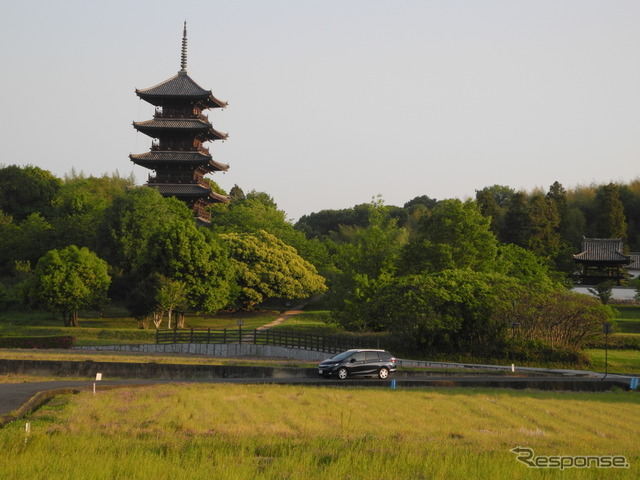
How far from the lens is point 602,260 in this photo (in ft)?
232

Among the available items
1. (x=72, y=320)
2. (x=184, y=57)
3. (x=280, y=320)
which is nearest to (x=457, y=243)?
(x=280, y=320)

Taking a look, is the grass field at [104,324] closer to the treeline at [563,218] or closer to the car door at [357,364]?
the treeline at [563,218]

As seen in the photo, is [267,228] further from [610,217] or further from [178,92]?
[610,217]

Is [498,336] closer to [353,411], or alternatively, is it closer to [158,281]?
[353,411]

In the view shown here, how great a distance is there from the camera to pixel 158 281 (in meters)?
57.0

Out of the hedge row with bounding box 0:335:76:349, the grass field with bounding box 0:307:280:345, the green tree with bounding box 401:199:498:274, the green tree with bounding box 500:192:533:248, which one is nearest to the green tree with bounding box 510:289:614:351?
the green tree with bounding box 401:199:498:274

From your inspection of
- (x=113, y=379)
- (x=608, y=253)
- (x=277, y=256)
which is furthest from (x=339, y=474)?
(x=608, y=253)

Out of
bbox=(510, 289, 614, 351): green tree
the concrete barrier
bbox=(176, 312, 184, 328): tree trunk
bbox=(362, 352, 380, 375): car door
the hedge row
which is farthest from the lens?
bbox=(176, 312, 184, 328): tree trunk

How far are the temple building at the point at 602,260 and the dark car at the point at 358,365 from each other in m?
44.2

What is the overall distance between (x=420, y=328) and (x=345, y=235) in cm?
6291

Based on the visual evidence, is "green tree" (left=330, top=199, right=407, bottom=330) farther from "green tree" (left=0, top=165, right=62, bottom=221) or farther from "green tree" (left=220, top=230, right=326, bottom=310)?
"green tree" (left=0, top=165, right=62, bottom=221)

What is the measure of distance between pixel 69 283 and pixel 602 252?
1854 inches

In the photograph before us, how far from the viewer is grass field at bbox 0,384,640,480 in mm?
12711

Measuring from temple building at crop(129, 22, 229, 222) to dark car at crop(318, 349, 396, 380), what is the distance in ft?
167
